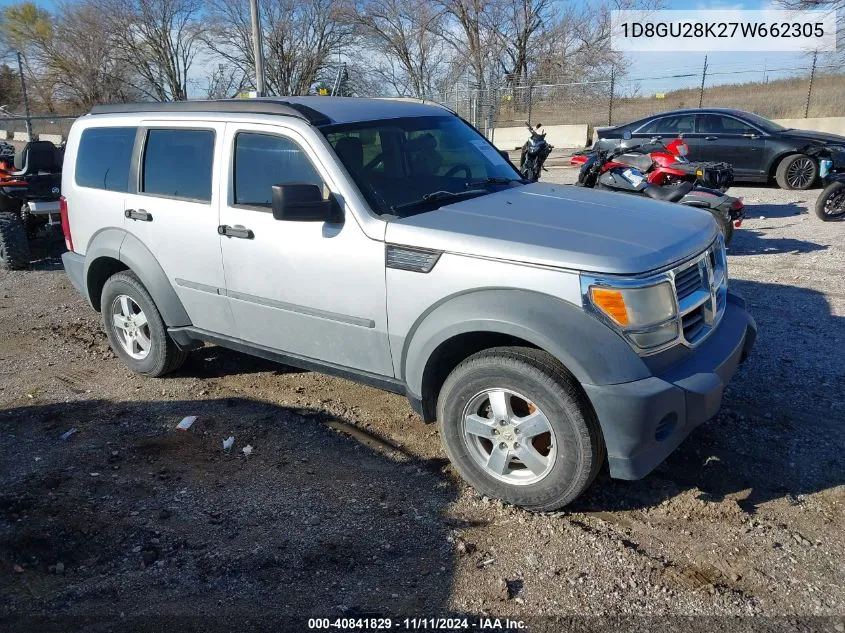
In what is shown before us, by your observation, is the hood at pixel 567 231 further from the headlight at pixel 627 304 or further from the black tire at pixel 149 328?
the black tire at pixel 149 328

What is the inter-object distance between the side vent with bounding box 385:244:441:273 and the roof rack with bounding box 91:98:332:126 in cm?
99

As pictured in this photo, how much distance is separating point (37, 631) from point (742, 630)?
2.76 meters

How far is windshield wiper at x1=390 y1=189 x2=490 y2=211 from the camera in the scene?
3.99 m

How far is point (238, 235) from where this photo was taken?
14.4 feet

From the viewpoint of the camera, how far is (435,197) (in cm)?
414

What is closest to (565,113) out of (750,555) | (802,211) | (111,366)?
(802,211)

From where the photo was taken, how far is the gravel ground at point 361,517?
9.87 feet

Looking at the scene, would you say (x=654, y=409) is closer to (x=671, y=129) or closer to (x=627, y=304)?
(x=627, y=304)

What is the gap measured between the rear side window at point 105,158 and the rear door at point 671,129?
1129 cm

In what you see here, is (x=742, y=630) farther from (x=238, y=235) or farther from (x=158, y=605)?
(x=238, y=235)

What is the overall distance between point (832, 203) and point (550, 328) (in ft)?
30.1

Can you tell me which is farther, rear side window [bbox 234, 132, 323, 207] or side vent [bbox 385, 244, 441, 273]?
rear side window [bbox 234, 132, 323, 207]

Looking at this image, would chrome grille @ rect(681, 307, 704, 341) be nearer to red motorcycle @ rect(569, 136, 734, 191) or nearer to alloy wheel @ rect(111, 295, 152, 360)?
alloy wheel @ rect(111, 295, 152, 360)

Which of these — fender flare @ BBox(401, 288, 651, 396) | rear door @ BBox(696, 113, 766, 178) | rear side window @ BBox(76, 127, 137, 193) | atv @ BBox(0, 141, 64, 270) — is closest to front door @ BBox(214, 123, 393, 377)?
fender flare @ BBox(401, 288, 651, 396)
